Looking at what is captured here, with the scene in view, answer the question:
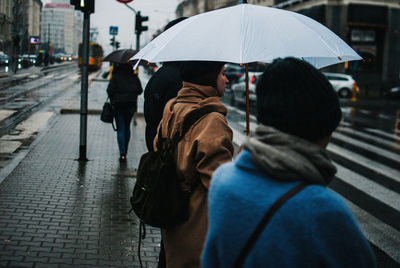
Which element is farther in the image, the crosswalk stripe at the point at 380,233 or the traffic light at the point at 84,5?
the traffic light at the point at 84,5

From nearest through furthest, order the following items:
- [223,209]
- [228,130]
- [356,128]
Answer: [223,209] → [228,130] → [356,128]

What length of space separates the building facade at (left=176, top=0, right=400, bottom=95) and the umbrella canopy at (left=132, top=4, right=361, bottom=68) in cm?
3662

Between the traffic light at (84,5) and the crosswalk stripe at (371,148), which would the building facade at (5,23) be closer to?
the crosswalk stripe at (371,148)

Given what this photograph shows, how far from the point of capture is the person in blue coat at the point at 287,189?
1.51m

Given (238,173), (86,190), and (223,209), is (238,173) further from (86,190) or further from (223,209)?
(86,190)

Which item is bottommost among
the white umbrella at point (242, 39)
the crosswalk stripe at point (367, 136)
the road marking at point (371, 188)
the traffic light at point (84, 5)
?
the road marking at point (371, 188)

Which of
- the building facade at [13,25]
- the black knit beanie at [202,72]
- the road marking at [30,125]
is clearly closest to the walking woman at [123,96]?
the road marking at [30,125]

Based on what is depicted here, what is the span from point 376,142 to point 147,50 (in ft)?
37.3

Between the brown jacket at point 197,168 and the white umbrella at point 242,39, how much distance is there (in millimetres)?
451

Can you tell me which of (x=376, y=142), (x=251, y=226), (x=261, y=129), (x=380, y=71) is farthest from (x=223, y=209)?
(x=380, y=71)

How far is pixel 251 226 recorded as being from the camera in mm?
1563

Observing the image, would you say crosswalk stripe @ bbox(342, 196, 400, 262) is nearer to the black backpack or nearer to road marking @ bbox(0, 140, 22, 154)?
the black backpack

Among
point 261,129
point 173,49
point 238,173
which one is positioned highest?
point 173,49

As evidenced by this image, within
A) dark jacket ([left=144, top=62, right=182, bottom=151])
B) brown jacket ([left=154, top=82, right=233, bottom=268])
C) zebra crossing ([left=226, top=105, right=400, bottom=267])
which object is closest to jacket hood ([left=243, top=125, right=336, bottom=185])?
brown jacket ([left=154, top=82, right=233, bottom=268])
